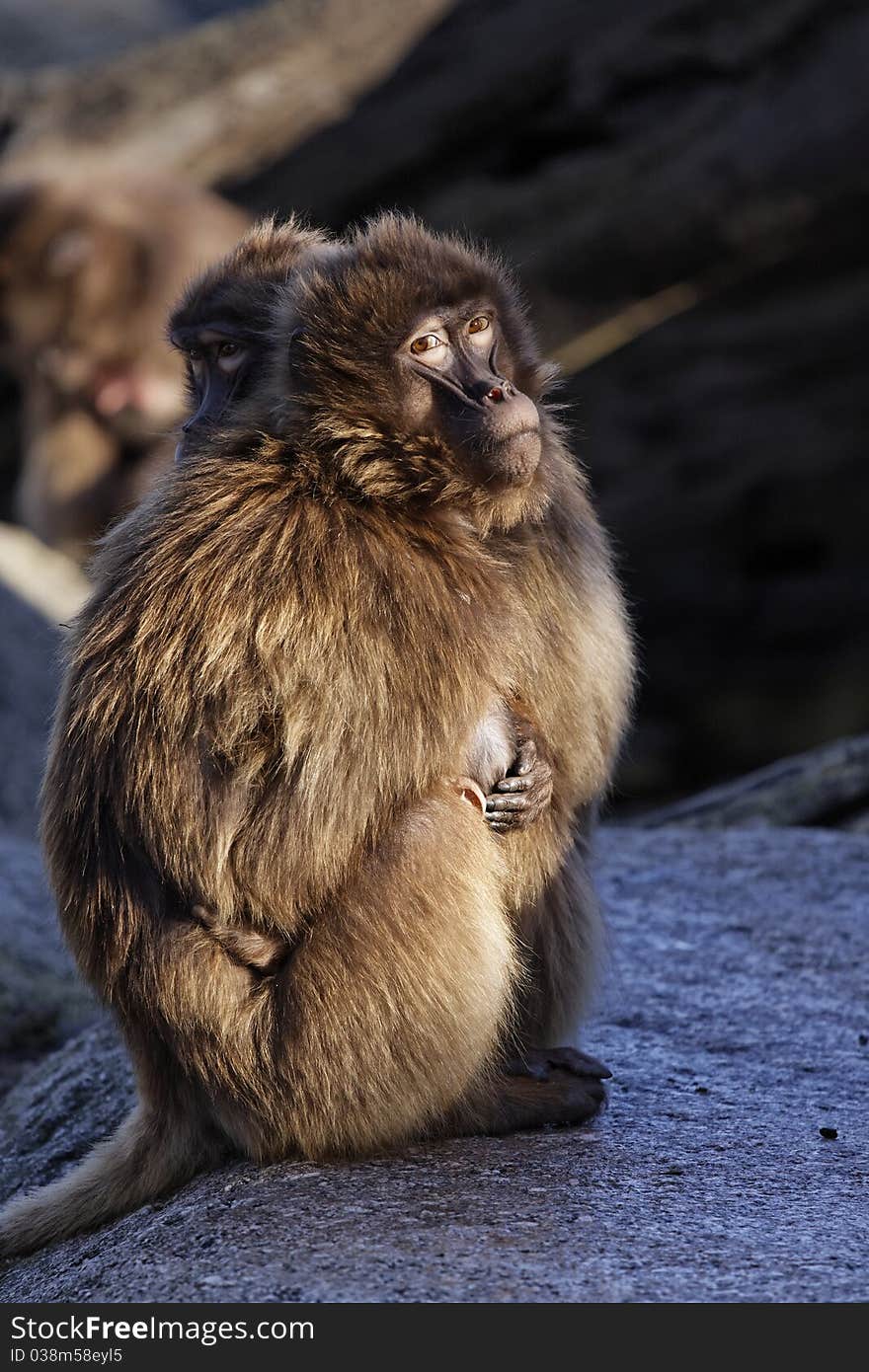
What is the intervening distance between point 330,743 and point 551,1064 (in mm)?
992

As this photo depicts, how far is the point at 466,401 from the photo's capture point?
3.33 m

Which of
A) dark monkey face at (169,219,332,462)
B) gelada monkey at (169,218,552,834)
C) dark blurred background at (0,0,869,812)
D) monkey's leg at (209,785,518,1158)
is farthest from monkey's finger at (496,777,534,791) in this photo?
dark blurred background at (0,0,869,812)

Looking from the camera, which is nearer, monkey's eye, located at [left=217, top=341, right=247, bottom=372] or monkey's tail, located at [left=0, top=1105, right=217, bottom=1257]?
monkey's tail, located at [left=0, top=1105, right=217, bottom=1257]

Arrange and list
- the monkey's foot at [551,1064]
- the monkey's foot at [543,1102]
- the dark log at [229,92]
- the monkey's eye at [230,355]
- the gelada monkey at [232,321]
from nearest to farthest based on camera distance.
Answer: the monkey's foot at [543,1102]
the monkey's foot at [551,1064]
the gelada monkey at [232,321]
the monkey's eye at [230,355]
the dark log at [229,92]

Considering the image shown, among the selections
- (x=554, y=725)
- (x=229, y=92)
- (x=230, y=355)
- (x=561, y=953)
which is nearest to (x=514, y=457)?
(x=554, y=725)

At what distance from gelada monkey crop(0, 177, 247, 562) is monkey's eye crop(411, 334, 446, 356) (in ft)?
19.9

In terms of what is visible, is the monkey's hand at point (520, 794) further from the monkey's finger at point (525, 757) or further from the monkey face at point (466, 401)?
the monkey face at point (466, 401)

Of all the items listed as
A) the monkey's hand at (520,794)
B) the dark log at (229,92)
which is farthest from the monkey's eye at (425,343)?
the dark log at (229,92)

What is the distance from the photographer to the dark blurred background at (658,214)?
1016 cm

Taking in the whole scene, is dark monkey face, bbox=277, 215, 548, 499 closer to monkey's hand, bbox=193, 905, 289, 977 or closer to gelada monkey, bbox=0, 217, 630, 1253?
gelada monkey, bbox=0, 217, 630, 1253

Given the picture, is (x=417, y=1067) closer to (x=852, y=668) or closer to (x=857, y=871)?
(x=857, y=871)

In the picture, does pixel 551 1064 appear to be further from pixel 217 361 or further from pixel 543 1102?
pixel 217 361

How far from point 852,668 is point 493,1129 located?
8.69 m

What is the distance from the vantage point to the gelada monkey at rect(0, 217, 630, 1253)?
309cm
